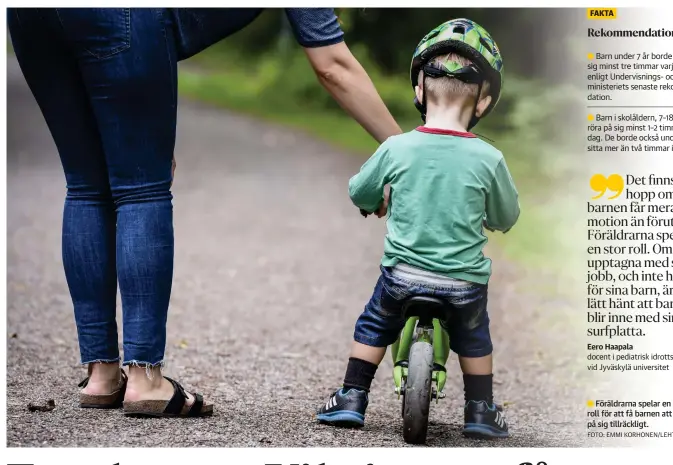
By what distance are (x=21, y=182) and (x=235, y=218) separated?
6.26 feet

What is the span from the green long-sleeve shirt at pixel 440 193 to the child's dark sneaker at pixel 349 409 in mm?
421

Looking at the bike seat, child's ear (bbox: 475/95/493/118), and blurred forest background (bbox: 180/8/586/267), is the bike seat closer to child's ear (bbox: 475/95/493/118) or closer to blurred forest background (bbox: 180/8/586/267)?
child's ear (bbox: 475/95/493/118)

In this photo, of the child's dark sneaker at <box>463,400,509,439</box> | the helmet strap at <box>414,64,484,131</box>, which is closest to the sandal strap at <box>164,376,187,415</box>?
the child's dark sneaker at <box>463,400,509,439</box>

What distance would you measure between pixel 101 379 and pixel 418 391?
3.25 feet

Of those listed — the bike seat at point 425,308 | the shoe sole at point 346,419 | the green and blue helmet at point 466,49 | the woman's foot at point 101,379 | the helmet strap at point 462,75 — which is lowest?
the shoe sole at point 346,419

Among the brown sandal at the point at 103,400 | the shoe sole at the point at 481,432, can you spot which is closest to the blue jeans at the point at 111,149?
the brown sandal at the point at 103,400

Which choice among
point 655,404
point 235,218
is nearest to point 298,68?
point 235,218

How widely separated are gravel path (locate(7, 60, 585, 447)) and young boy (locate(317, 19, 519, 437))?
0.65ft

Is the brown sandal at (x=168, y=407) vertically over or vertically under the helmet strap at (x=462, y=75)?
under

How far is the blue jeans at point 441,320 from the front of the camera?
2.85 meters

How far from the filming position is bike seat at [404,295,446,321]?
9.27 feet

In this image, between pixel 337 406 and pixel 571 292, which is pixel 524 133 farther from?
pixel 337 406

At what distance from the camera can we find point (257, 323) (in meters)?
4.96

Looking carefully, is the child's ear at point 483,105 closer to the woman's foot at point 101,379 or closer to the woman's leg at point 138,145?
the woman's leg at point 138,145
